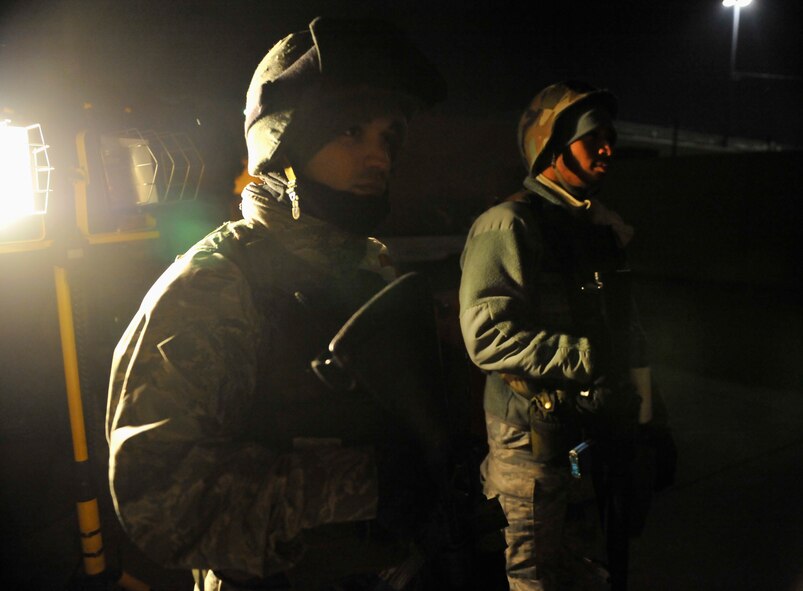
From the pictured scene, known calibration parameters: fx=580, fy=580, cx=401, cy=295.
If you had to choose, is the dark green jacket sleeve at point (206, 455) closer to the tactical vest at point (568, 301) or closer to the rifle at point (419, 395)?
the rifle at point (419, 395)

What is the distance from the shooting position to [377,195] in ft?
4.45

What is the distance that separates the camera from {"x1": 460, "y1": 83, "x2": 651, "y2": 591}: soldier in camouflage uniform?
6.72 feet

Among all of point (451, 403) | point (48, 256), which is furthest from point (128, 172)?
A: point (451, 403)

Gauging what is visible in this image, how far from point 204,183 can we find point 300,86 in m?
1.16

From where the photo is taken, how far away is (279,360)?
117 cm

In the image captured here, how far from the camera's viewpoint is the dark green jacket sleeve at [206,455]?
1.02 metres

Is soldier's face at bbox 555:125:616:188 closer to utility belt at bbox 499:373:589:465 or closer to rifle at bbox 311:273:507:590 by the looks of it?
utility belt at bbox 499:373:589:465

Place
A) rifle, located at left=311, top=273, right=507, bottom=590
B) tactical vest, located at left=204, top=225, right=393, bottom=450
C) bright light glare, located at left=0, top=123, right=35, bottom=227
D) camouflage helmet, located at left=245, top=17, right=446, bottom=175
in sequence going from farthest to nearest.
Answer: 1. bright light glare, located at left=0, top=123, right=35, bottom=227
2. camouflage helmet, located at left=245, top=17, right=446, bottom=175
3. tactical vest, located at left=204, top=225, right=393, bottom=450
4. rifle, located at left=311, top=273, right=507, bottom=590

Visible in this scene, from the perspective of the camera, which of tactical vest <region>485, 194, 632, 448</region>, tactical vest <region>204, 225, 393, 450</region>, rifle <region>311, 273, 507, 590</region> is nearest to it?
rifle <region>311, 273, 507, 590</region>

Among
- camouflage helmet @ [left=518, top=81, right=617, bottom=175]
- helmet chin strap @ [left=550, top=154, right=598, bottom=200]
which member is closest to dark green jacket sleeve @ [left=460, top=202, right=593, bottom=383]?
helmet chin strap @ [left=550, top=154, right=598, bottom=200]

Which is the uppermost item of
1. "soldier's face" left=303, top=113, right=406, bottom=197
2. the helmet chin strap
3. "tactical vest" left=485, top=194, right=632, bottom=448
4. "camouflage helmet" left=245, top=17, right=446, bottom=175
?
"camouflage helmet" left=245, top=17, right=446, bottom=175

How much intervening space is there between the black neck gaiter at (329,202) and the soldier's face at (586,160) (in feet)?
4.53

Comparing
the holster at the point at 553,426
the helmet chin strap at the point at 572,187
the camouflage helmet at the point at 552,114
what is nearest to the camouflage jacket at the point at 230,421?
the holster at the point at 553,426

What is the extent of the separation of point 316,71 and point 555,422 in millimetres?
1422
